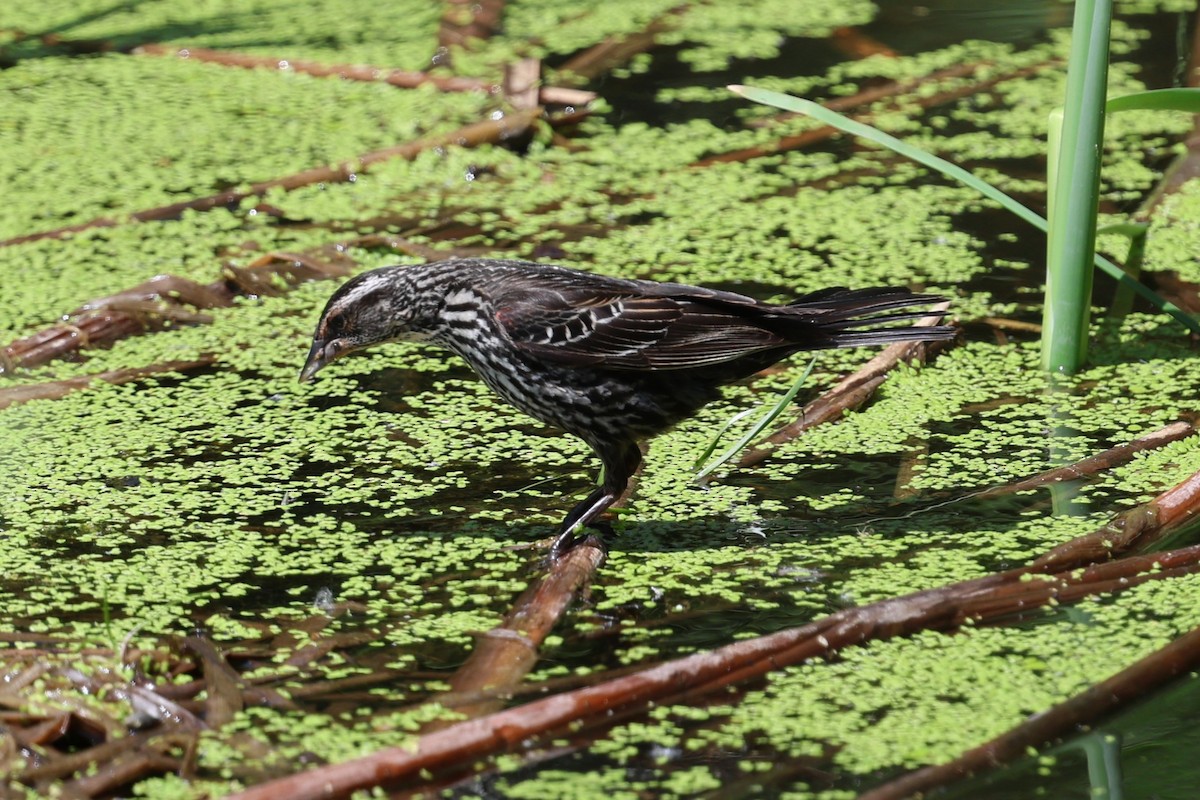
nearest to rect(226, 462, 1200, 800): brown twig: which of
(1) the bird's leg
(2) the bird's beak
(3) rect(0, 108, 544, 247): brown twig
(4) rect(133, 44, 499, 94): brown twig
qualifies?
(1) the bird's leg

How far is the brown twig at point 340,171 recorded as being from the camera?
18.4 ft

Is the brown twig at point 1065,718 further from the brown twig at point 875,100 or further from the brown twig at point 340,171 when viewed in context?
the brown twig at point 340,171

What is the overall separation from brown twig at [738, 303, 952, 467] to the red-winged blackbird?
0.45 metres

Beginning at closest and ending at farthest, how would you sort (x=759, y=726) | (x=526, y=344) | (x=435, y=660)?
(x=759, y=726), (x=435, y=660), (x=526, y=344)

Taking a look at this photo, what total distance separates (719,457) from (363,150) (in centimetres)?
282

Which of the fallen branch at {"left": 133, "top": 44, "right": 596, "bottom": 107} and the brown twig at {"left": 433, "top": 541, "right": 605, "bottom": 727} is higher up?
the fallen branch at {"left": 133, "top": 44, "right": 596, "bottom": 107}

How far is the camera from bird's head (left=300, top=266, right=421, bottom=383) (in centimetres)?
382

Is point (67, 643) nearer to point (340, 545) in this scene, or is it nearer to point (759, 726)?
point (340, 545)

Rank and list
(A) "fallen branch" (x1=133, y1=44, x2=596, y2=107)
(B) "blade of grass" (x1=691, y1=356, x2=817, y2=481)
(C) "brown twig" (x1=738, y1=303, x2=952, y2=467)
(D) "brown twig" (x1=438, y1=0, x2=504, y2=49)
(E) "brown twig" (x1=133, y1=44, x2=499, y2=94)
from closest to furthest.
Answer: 1. (B) "blade of grass" (x1=691, y1=356, x2=817, y2=481)
2. (C) "brown twig" (x1=738, y1=303, x2=952, y2=467)
3. (A) "fallen branch" (x1=133, y1=44, x2=596, y2=107)
4. (E) "brown twig" (x1=133, y1=44, x2=499, y2=94)
5. (D) "brown twig" (x1=438, y1=0, x2=504, y2=49)

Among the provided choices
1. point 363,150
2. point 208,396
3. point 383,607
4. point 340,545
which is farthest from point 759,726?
point 363,150

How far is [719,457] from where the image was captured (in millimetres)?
4039

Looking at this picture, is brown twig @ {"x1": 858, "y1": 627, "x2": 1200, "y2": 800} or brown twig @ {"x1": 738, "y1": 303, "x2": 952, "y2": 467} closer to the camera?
brown twig @ {"x1": 858, "y1": 627, "x2": 1200, "y2": 800}

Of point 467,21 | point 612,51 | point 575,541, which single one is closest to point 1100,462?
point 575,541

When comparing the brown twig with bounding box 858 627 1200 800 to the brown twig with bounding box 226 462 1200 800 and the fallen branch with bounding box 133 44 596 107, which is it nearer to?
the brown twig with bounding box 226 462 1200 800
